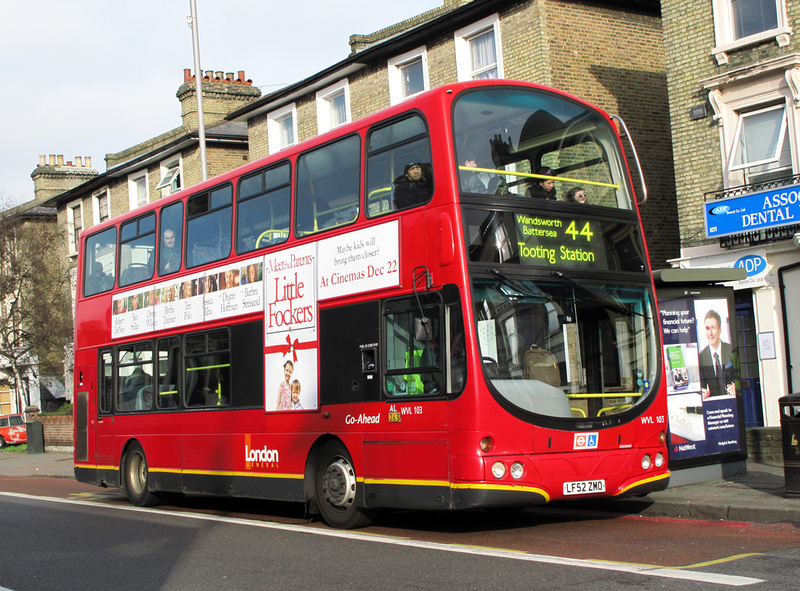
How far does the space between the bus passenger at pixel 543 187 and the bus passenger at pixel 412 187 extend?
100cm

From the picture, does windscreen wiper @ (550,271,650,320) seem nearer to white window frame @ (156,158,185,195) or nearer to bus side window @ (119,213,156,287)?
bus side window @ (119,213,156,287)

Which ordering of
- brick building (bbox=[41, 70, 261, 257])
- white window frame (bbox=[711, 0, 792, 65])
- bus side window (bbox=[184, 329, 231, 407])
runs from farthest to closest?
brick building (bbox=[41, 70, 261, 257])
white window frame (bbox=[711, 0, 792, 65])
bus side window (bbox=[184, 329, 231, 407])

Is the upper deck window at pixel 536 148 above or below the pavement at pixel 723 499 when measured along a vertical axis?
above

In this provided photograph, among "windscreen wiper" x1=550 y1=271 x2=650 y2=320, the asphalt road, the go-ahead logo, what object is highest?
"windscreen wiper" x1=550 y1=271 x2=650 y2=320

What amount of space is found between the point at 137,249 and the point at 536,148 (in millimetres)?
7691

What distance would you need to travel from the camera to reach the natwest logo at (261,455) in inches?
440

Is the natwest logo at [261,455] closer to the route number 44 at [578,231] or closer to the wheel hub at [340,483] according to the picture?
the wheel hub at [340,483]

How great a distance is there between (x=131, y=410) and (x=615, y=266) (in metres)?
8.57

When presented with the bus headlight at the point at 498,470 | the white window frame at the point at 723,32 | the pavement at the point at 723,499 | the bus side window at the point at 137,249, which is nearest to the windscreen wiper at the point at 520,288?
the bus headlight at the point at 498,470

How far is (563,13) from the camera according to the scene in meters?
20.3

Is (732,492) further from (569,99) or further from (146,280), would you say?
(146,280)

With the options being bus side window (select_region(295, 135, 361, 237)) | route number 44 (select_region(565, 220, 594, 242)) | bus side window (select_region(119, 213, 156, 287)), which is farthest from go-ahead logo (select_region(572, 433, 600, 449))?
bus side window (select_region(119, 213, 156, 287))

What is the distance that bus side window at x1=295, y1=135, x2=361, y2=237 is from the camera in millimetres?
10125

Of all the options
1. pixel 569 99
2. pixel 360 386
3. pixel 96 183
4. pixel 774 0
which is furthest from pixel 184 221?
pixel 96 183
